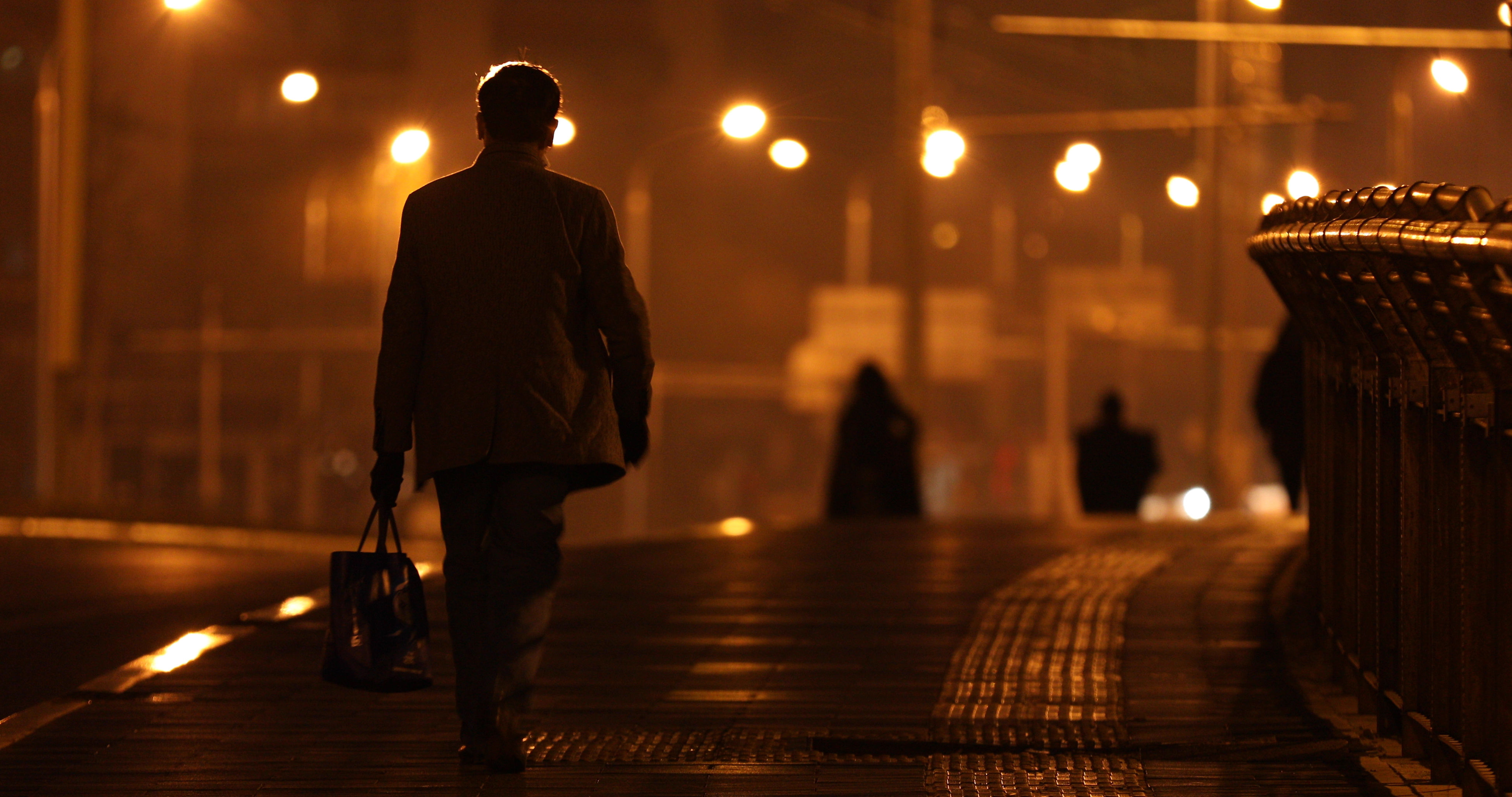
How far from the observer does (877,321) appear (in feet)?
155

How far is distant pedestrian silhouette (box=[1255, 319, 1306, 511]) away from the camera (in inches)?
585

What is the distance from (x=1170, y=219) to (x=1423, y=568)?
218 ft

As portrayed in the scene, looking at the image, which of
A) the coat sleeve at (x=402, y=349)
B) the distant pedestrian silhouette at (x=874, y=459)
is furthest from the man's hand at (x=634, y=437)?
the distant pedestrian silhouette at (x=874, y=459)

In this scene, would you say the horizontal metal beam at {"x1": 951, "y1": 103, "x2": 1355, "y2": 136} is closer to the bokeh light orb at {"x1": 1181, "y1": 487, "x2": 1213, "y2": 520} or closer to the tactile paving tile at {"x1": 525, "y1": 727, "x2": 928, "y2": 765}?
the bokeh light orb at {"x1": 1181, "y1": 487, "x2": 1213, "y2": 520}

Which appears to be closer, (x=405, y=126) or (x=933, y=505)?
(x=405, y=126)

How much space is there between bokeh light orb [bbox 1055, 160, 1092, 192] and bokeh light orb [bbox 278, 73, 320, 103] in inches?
347

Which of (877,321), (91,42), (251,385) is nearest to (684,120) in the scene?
(877,321)

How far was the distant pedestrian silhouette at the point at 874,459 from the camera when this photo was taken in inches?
683

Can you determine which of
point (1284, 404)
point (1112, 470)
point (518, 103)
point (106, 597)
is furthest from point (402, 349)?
point (1112, 470)

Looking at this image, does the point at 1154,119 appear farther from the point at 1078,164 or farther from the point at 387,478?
the point at 387,478

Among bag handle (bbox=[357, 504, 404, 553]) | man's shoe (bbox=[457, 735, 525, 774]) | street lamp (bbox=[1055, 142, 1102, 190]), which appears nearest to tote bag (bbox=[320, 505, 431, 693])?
bag handle (bbox=[357, 504, 404, 553])

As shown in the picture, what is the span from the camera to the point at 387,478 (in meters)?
5.08

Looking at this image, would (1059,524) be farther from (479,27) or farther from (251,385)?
(251,385)

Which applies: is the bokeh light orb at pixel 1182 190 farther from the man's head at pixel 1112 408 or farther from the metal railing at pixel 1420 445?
the metal railing at pixel 1420 445
